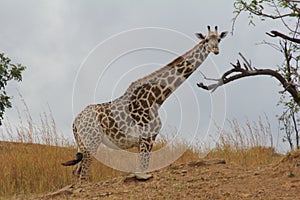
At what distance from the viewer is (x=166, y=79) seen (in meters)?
7.06

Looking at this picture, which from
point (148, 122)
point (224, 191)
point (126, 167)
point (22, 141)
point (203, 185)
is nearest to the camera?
point (224, 191)

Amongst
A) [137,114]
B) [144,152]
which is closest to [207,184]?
[144,152]

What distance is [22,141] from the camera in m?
10.2

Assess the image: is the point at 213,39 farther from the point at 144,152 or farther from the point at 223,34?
the point at 144,152

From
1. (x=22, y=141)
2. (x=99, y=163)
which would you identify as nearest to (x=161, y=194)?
(x=99, y=163)

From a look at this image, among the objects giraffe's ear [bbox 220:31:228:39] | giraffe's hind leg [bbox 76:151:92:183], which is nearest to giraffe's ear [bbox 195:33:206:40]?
giraffe's ear [bbox 220:31:228:39]

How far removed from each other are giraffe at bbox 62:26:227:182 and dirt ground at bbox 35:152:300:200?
2.03ft

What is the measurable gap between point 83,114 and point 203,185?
2.63m

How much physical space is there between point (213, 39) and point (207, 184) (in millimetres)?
2231

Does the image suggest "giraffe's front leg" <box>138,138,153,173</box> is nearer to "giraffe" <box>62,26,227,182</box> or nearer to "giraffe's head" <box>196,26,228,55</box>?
"giraffe" <box>62,26,227,182</box>

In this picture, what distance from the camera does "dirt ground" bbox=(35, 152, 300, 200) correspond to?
16.8 ft

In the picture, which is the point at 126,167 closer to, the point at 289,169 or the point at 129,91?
the point at 129,91

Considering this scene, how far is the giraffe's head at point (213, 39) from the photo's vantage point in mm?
6801

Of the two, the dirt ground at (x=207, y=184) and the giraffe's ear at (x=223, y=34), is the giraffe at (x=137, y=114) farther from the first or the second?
the dirt ground at (x=207, y=184)
